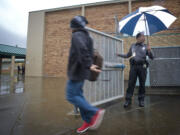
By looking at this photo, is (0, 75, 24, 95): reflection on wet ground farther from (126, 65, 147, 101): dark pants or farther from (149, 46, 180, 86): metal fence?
(149, 46, 180, 86): metal fence

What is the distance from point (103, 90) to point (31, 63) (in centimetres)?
1226

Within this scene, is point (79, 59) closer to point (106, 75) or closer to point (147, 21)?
point (106, 75)

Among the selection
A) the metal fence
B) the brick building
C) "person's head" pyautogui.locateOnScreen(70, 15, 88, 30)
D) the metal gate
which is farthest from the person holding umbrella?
the brick building

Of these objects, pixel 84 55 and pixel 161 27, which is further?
pixel 161 27

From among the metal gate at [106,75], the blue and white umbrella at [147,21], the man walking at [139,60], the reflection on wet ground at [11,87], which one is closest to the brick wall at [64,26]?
the reflection on wet ground at [11,87]

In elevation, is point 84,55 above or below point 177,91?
above

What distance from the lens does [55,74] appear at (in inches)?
476

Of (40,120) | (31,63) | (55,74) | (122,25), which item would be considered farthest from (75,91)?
(31,63)

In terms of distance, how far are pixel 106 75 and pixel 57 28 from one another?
36.5 ft

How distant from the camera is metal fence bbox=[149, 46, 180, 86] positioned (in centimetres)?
404

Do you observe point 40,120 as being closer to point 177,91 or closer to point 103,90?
point 103,90

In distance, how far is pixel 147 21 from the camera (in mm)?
3184

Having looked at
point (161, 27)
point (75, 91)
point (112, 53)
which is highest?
point (161, 27)

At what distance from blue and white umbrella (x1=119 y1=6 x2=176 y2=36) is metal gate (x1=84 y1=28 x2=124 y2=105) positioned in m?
0.50
